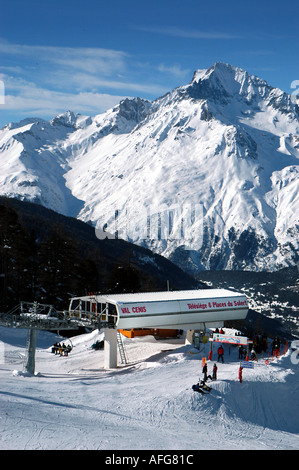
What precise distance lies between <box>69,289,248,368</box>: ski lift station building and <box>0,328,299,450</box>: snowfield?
9.51ft

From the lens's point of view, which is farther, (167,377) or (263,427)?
(167,377)

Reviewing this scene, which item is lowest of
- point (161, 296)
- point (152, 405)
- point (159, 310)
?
point (152, 405)

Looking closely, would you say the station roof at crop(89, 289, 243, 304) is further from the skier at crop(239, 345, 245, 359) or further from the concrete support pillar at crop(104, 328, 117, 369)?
the skier at crop(239, 345, 245, 359)

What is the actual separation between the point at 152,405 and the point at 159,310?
16468 mm

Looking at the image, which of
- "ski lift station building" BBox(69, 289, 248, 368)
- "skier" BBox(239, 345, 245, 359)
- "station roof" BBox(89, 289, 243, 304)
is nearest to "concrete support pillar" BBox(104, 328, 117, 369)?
"ski lift station building" BBox(69, 289, 248, 368)

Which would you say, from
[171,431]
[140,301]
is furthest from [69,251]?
[171,431]

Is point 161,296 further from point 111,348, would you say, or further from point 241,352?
point 241,352

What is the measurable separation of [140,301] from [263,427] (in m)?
19.2

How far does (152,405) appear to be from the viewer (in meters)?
36.1

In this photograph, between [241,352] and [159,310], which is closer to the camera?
[241,352]

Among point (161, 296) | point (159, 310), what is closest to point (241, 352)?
point (159, 310)

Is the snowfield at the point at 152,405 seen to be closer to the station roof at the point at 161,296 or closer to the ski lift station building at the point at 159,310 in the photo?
the ski lift station building at the point at 159,310
